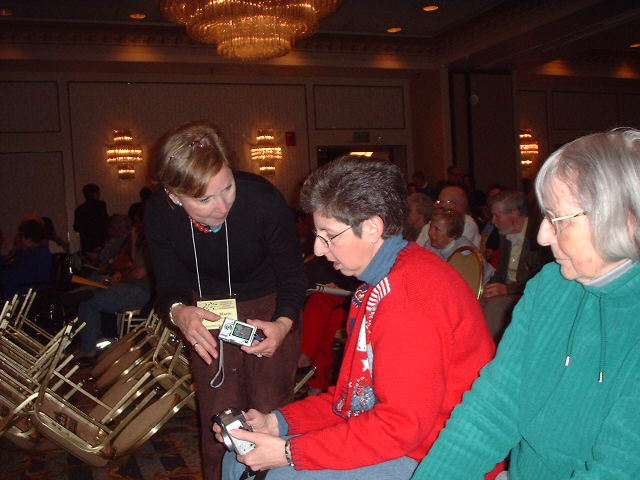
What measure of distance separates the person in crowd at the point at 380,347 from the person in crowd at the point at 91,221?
7.90 m

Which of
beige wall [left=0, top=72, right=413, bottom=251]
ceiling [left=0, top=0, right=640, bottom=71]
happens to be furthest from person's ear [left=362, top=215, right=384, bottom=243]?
beige wall [left=0, top=72, right=413, bottom=251]

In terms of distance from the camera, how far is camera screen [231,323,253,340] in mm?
1902

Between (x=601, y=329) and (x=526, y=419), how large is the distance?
0.27 meters

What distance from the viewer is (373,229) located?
1552mm

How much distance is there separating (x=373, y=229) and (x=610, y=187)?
1.98 feet

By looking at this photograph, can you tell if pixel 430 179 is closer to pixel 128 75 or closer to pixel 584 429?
pixel 128 75

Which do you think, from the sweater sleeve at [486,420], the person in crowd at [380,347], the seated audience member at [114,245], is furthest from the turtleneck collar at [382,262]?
the seated audience member at [114,245]

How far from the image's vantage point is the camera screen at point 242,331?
1.90 meters

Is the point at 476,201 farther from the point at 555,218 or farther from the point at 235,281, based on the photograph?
the point at 555,218

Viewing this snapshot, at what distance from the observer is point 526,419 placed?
4.31 ft

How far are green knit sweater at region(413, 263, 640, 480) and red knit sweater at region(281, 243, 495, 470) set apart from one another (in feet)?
0.25

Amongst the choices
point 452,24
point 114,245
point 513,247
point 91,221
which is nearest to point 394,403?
point 513,247

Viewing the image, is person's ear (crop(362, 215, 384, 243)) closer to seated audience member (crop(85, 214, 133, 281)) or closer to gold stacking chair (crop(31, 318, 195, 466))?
gold stacking chair (crop(31, 318, 195, 466))

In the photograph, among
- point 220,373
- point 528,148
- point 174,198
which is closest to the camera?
point 174,198
